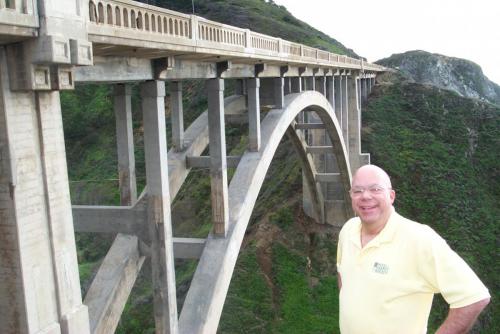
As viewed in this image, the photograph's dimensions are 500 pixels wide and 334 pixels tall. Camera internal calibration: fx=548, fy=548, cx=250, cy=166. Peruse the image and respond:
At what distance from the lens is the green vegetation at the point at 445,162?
88.6ft

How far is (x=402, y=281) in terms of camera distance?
3.85 metres

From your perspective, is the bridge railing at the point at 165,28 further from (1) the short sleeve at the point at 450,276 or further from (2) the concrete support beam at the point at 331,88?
(2) the concrete support beam at the point at 331,88

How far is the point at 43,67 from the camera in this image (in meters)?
5.11

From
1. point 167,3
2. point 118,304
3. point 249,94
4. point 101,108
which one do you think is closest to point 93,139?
point 101,108

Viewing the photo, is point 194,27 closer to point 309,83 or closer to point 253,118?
point 253,118

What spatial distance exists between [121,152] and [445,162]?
27.9 m

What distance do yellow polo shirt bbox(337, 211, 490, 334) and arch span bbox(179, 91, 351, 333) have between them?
560 centimetres

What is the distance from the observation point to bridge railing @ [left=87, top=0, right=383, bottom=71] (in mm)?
6141

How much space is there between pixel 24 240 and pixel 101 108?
40.7 meters

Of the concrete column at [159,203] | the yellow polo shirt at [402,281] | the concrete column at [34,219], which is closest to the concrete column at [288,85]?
the concrete column at [159,203]

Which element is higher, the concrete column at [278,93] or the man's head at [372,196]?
the concrete column at [278,93]

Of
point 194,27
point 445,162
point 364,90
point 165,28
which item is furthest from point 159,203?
point 364,90

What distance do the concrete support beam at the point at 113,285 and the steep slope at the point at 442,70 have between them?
73899 mm

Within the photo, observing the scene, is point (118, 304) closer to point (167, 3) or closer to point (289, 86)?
point (289, 86)
